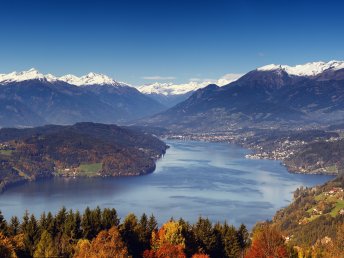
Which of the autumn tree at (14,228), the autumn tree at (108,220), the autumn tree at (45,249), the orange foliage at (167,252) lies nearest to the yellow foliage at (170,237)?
the orange foliage at (167,252)

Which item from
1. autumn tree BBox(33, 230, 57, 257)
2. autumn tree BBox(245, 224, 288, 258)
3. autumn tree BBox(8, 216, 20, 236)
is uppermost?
autumn tree BBox(33, 230, 57, 257)

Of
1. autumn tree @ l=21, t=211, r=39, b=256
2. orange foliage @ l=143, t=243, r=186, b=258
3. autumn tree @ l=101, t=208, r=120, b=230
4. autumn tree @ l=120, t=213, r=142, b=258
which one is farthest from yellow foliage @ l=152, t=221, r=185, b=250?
autumn tree @ l=21, t=211, r=39, b=256

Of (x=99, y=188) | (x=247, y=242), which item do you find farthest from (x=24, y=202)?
(x=247, y=242)

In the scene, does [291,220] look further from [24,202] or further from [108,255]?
[108,255]

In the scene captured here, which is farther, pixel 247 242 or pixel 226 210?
pixel 226 210

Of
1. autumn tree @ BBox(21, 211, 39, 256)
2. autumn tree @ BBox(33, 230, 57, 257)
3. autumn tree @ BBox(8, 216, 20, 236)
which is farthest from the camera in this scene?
autumn tree @ BBox(8, 216, 20, 236)

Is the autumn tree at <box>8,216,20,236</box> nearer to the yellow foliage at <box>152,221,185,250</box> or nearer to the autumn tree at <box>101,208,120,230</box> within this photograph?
the autumn tree at <box>101,208,120,230</box>

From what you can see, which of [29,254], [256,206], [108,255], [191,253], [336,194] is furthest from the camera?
[256,206]

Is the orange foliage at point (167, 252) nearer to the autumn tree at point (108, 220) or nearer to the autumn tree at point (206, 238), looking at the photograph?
the autumn tree at point (206, 238)

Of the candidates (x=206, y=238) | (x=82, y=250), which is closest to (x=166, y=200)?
(x=206, y=238)
